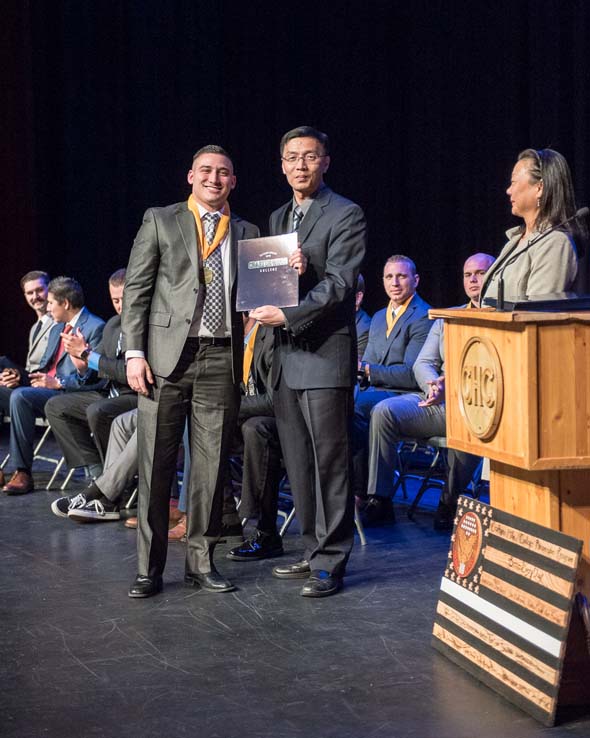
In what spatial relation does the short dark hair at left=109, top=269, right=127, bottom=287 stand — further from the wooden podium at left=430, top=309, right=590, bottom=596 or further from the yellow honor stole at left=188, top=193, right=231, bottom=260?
the wooden podium at left=430, top=309, right=590, bottom=596

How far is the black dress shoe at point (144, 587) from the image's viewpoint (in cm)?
385

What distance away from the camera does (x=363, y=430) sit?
5465 millimetres

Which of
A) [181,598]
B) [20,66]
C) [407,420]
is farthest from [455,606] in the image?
[20,66]

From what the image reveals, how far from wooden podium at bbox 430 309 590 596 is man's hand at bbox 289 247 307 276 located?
84 centimetres

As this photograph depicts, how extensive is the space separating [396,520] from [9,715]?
2887 millimetres

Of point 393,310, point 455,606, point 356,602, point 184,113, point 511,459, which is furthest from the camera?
point 184,113

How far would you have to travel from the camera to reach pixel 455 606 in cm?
306

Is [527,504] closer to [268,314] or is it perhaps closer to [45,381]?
[268,314]

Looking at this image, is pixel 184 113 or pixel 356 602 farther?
pixel 184 113

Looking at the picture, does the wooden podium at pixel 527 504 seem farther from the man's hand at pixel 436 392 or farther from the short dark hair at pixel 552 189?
the man's hand at pixel 436 392

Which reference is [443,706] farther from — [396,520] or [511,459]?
[396,520]

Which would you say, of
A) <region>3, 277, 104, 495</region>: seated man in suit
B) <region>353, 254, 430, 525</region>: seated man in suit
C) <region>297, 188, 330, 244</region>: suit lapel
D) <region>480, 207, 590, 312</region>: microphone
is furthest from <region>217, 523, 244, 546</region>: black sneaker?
<region>480, 207, 590, 312</region>: microphone

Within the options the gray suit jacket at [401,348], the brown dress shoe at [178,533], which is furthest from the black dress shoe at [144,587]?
the gray suit jacket at [401,348]

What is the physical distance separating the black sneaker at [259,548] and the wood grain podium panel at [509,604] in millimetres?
1414
